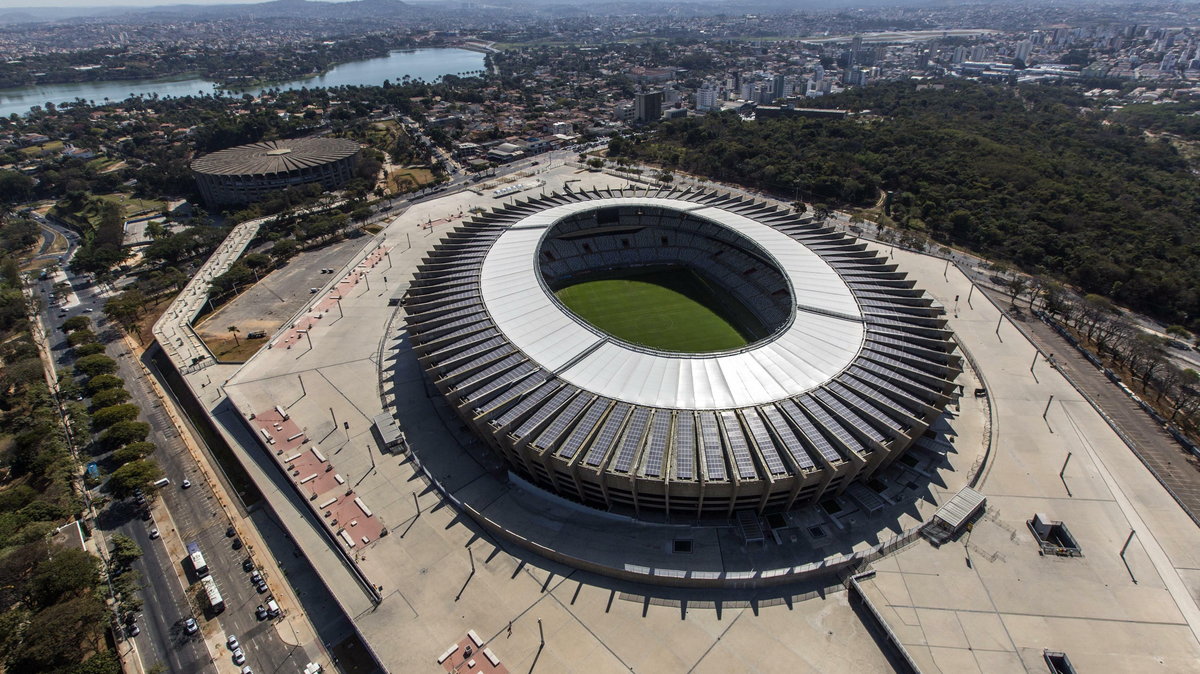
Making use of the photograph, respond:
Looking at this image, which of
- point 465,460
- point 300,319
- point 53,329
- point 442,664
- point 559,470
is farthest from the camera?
point 53,329

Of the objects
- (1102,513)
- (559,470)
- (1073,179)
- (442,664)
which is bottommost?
(442,664)

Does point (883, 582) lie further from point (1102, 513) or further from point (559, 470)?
point (559, 470)

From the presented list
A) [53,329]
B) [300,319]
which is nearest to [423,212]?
[300,319]

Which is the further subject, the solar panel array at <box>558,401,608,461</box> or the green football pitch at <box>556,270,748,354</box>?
the green football pitch at <box>556,270,748,354</box>

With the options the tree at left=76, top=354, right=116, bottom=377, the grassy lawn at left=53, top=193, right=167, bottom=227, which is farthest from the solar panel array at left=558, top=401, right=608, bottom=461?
the grassy lawn at left=53, top=193, right=167, bottom=227

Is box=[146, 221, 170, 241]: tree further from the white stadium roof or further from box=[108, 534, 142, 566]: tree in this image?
box=[108, 534, 142, 566]: tree

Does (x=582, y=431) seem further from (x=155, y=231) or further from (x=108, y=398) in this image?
(x=155, y=231)

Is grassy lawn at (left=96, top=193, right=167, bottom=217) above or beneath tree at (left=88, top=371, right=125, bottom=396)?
above

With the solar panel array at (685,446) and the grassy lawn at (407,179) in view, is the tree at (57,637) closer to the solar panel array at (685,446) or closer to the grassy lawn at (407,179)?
the solar panel array at (685,446)
